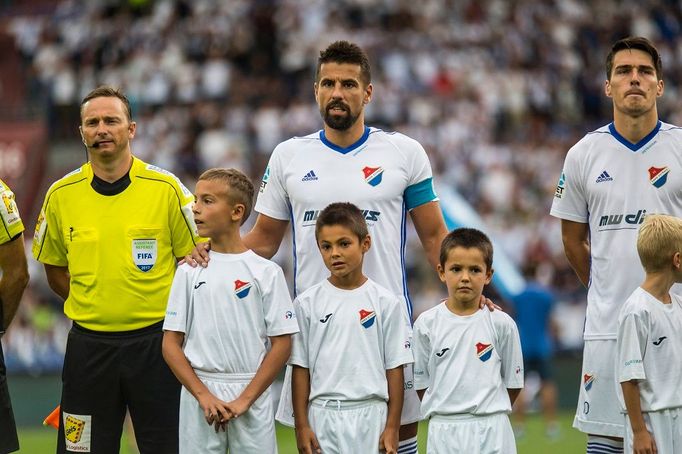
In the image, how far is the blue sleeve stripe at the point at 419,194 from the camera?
6.65m

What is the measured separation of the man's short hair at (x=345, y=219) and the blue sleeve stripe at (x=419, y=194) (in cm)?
→ 45

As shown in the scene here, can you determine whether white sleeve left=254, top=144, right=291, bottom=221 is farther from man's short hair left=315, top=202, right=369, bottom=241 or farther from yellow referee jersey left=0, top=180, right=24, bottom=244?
yellow referee jersey left=0, top=180, right=24, bottom=244

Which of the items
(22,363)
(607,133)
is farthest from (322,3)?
(607,133)

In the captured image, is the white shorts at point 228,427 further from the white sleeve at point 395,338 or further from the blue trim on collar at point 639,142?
the blue trim on collar at point 639,142

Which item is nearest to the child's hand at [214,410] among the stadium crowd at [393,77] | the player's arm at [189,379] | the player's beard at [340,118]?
the player's arm at [189,379]

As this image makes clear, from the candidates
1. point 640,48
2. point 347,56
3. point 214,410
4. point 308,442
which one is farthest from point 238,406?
point 640,48

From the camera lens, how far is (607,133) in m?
6.69

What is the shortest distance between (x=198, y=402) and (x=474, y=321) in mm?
1422

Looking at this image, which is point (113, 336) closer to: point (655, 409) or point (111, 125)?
point (111, 125)

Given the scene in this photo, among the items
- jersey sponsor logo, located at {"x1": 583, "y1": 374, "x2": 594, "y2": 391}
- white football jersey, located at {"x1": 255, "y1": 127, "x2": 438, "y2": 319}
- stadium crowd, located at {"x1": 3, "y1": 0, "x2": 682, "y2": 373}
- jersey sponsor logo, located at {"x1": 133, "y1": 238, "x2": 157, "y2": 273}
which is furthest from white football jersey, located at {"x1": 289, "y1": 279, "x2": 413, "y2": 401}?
stadium crowd, located at {"x1": 3, "y1": 0, "x2": 682, "y2": 373}

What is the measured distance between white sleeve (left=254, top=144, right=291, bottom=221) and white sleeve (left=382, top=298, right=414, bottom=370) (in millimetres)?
877

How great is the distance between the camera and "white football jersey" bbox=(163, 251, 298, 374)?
612 centimetres

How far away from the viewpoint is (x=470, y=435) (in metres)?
6.17

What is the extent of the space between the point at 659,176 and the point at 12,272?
3.40 m
